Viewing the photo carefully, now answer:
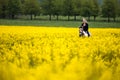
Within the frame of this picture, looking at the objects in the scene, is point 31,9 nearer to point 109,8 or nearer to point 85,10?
point 85,10

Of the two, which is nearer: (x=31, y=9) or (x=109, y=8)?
(x=109, y=8)

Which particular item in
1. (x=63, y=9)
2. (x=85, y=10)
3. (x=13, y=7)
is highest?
(x=13, y=7)

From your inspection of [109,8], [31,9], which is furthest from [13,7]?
[109,8]

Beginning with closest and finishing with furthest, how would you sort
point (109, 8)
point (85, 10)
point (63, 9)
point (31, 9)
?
point (109, 8)
point (85, 10)
point (31, 9)
point (63, 9)

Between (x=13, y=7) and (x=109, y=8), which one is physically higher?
(x=13, y=7)

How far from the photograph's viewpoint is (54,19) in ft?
91.9

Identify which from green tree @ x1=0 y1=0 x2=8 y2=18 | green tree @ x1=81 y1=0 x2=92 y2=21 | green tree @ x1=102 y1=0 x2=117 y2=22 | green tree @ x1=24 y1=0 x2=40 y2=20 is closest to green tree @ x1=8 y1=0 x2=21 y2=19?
green tree @ x1=0 y1=0 x2=8 y2=18

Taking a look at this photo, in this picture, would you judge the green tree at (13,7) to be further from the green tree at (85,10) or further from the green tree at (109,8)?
the green tree at (109,8)

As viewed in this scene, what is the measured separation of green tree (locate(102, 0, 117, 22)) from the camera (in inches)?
924

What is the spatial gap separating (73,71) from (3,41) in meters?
7.83

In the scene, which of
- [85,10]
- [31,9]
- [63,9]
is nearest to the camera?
[85,10]

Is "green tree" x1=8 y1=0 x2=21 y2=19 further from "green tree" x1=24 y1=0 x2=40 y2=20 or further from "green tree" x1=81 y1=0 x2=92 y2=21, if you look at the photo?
"green tree" x1=81 y1=0 x2=92 y2=21

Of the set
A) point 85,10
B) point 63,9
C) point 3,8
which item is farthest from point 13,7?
point 63,9

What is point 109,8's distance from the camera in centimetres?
2516
